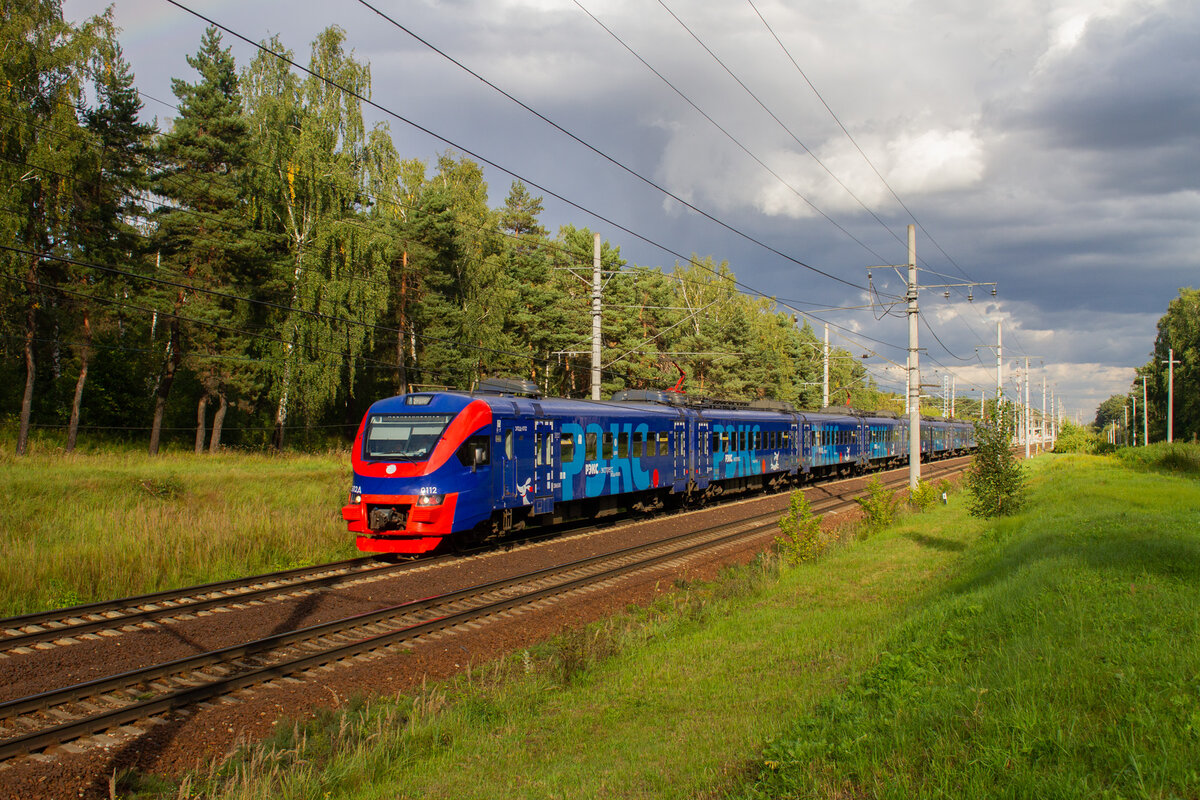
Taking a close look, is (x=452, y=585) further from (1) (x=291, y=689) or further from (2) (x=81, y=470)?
(2) (x=81, y=470)

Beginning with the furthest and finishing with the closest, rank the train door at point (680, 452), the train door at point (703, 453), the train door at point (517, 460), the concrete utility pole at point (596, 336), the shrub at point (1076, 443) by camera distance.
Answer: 1. the shrub at point (1076, 443)
2. the train door at point (703, 453)
3. the train door at point (680, 452)
4. the concrete utility pole at point (596, 336)
5. the train door at point (517, 460)

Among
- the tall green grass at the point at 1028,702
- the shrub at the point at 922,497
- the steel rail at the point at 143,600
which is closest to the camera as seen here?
the tall green grass at the point at 1028,702

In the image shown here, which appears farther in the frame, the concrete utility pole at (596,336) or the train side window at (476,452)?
the concrete utility pole at (596,336)

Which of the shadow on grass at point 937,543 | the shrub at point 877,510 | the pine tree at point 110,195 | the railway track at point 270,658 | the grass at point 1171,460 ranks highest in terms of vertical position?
the pine tree at point 110,195

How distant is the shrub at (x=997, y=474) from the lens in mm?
18891

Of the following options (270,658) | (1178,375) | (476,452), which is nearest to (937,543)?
(476,452)

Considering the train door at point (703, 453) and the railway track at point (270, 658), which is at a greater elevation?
the train door at point (703, 453)

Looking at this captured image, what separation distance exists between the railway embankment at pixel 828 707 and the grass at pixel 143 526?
7.15 m

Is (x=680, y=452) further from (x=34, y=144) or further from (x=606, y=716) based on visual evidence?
(x=34, y=144)

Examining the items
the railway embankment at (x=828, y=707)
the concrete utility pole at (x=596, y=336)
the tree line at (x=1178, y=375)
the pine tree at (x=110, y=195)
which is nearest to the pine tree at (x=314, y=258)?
the pine tree at (x=110, y=195)

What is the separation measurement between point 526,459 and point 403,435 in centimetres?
284

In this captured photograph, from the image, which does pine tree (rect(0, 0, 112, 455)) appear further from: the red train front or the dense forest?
the red train front

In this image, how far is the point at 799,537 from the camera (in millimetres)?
14211

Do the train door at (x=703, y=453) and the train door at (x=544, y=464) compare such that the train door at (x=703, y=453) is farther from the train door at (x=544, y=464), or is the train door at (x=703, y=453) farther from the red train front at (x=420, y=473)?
the red train front at (x=420, y=473)
